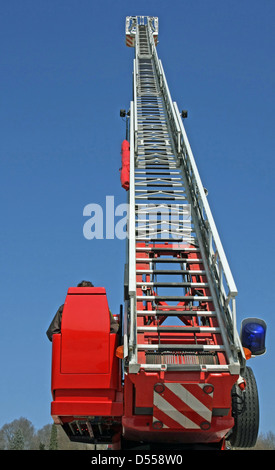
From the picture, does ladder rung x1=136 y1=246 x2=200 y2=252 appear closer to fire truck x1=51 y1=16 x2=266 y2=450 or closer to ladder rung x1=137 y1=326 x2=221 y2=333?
fire truck x1=51 y1=16 x2=266 y2=450

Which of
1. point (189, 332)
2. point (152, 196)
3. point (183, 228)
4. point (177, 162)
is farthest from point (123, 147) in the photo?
point (189, 332)

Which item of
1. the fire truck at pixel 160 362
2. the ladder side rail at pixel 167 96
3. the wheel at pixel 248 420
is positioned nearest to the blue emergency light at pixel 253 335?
the fire truck at pixel 160 362

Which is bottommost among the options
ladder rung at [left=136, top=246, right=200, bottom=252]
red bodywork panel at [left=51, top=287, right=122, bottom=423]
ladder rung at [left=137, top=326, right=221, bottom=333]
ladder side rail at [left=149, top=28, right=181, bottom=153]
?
red bodywork panel at [left=51, top=287, right=122, bottom=423]

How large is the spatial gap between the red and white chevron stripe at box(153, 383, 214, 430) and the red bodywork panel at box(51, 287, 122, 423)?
0.70 metres

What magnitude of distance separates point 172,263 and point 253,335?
87.5 inches

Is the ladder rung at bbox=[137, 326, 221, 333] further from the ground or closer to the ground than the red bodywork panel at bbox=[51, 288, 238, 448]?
further from the ground

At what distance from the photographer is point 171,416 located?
7258mm

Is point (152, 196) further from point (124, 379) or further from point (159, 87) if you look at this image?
point (159, 87)

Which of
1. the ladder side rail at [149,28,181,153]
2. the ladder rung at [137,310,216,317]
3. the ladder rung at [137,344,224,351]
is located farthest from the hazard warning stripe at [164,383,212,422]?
the ladder side rail at [149,28,181,153]

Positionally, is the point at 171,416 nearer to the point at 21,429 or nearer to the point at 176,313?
the point at 176,313

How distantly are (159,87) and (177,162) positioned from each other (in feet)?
16.4

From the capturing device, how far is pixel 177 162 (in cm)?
1299

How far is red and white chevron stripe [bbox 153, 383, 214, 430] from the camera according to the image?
283 inches

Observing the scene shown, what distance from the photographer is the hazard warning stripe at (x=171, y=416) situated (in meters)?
7.20
